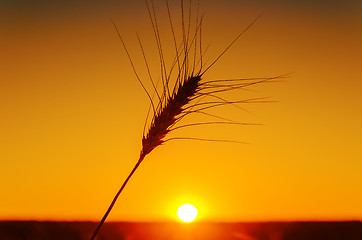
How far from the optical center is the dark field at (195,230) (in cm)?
157

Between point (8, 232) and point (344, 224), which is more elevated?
point (344, 224)

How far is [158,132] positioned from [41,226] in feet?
2.71

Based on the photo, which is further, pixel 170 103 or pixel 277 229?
pixel 277 229

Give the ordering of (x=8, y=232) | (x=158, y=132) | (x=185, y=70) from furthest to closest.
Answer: (x=8, y=232), (x=185, y=70), (x=158, y=132)

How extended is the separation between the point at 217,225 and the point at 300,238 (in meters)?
0.31

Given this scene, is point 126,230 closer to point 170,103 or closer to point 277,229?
point 277,229

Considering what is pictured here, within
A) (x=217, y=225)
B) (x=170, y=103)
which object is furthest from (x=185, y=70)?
(x=217, y=225)

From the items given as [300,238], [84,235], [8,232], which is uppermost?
[300,238]

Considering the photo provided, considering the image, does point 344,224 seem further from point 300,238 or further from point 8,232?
point 8,232

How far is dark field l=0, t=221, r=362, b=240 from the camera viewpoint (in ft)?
5.14

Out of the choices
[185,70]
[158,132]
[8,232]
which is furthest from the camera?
[8,232]

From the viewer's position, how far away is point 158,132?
3.16ft

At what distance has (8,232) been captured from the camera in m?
1.53

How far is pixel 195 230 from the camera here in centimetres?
159
